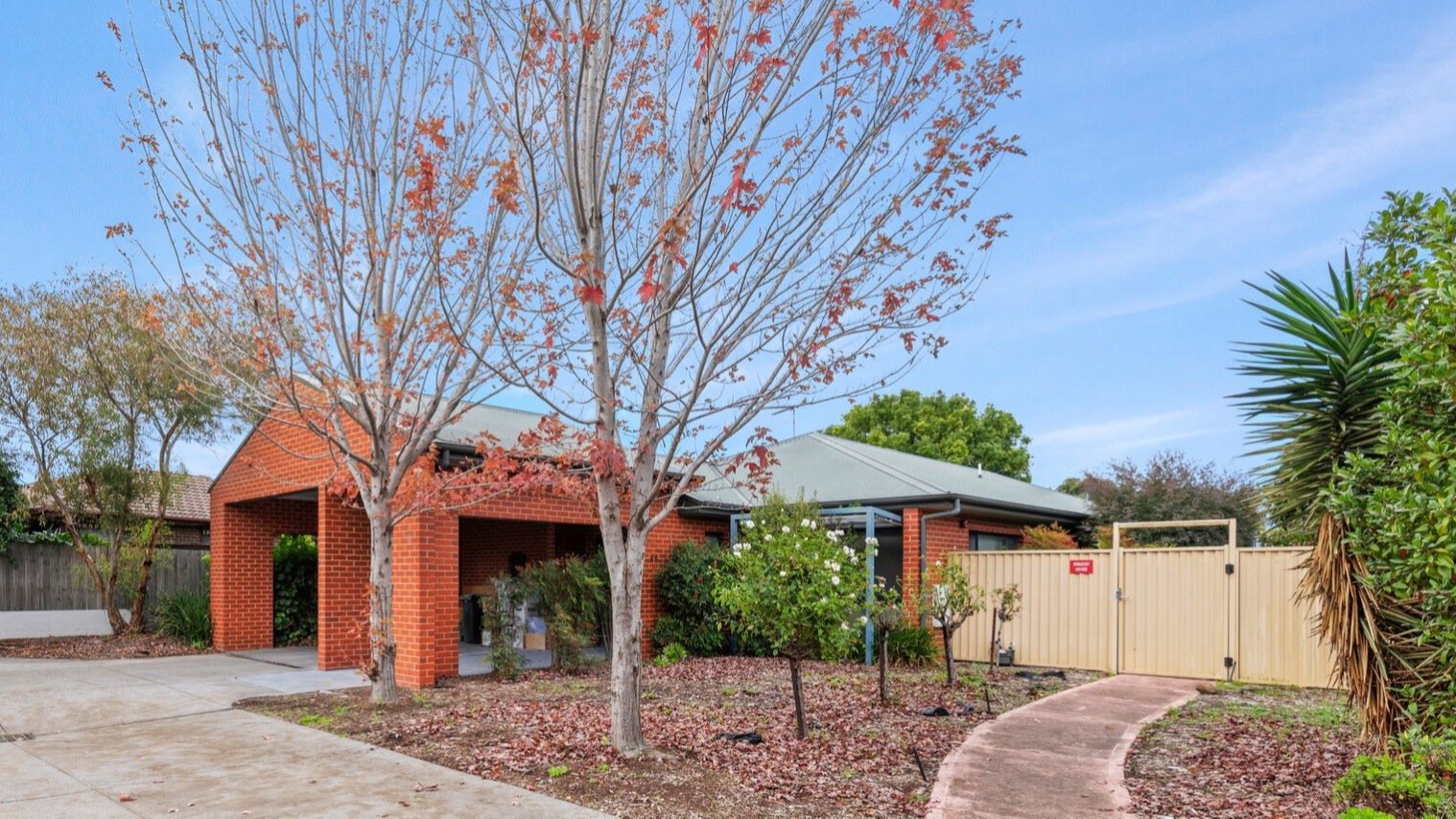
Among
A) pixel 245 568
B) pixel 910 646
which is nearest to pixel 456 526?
pixel 245 568

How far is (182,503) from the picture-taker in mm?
22312

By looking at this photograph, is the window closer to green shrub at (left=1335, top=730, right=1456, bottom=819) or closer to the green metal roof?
the green metal roof

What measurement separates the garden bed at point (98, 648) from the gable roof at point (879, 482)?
8608 millimetres

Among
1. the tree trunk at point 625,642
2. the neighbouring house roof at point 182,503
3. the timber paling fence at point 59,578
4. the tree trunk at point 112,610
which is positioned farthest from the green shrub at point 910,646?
the tree trunk at point 112,610

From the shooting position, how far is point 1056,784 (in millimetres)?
6473

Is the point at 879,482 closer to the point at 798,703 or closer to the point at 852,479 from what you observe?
the point at 852,479

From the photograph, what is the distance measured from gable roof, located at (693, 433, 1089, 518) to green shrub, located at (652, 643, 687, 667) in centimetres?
224

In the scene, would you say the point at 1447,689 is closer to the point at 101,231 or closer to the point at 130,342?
the point at 101,231

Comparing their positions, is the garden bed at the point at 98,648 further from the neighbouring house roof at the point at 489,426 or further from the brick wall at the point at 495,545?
the neighbouring house roof at the point at 489,426

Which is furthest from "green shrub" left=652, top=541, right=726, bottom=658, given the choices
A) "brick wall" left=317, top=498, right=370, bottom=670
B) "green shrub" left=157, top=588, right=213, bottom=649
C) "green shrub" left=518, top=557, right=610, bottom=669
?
"green shrub" left=157, top=588, right=213, bottom=649

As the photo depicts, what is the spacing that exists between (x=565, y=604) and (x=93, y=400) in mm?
9490

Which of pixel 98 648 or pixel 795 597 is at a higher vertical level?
Answer: pixel 795 597

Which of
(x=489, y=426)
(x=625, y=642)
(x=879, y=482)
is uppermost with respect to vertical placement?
(x=489, y=426)

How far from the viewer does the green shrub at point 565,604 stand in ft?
39.4
